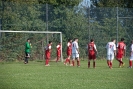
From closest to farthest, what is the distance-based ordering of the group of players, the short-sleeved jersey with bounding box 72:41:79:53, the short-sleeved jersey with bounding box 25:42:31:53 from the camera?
the group of players
the short-sleeved jersey with bounding box 72:41:79:53
the short-sleeved jersey with bounding box 25:42:31:53

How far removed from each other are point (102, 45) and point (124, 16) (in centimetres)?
278

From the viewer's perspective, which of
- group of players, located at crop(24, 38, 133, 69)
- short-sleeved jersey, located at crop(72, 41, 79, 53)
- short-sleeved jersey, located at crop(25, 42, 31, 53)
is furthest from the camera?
short-sleeved jersey, located at crop(25, 42, 31, 53)

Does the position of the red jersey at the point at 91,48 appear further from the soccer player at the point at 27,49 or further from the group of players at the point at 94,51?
the soccer player at the point at 27,49

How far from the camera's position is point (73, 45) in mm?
25766

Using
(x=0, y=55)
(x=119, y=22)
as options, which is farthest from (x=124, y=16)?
(x=0, y=55)

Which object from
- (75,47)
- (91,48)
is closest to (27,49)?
(75,47)

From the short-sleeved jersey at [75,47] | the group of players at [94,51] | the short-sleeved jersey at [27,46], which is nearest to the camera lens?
the group of players at [94,51]

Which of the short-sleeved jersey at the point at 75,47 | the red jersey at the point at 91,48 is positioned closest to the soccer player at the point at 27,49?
the short-sleeved jersey at the point at 75,47

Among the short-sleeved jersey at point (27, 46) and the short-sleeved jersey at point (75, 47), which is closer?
the short-sleeved jersey at point (75, 47)

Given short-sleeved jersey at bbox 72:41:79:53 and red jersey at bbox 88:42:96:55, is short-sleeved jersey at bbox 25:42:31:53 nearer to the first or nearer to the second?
short-sleeved jersey at bbox 72:41:79:53

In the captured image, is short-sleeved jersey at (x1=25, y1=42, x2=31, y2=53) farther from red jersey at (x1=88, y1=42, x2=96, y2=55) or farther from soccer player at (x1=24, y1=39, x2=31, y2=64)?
red jersey at (x1=88, y1=42, x2=96, y2=55)

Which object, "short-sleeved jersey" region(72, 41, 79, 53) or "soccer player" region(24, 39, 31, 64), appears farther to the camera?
"soccer player" region(24, 39, 31, 64)

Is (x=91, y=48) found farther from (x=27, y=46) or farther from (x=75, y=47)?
(x=27, y=46)

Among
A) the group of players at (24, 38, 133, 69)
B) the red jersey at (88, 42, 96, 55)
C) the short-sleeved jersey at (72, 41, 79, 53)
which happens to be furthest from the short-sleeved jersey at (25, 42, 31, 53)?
the red jersey at (88, 42, 96, 55)
